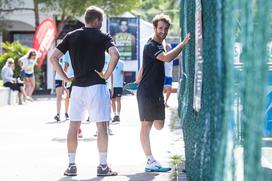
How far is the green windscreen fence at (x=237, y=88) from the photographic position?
235 centimetres

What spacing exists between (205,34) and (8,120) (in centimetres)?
1218

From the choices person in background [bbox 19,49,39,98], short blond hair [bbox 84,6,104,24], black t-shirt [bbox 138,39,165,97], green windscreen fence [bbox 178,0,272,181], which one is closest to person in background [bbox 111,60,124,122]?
black t-shirt [bbox 138,39,165,97]

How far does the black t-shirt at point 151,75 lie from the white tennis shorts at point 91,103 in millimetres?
471

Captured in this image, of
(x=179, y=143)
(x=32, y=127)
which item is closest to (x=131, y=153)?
(x=179, y=143)

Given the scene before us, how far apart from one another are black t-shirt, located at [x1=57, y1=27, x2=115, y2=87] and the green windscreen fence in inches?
127

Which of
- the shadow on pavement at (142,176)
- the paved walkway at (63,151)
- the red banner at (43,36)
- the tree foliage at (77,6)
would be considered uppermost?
the tree foliage at (77,6)

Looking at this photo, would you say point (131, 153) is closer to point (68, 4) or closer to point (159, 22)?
point (159, 22)

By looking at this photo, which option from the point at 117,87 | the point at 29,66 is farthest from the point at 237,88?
the point at 29,66

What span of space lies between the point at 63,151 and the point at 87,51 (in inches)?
106

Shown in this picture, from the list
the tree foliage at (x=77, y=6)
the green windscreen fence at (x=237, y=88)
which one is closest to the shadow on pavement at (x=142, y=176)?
the green windscreen fence at (x=237, y=88)

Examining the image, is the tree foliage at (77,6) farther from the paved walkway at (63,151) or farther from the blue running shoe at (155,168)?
the blue running shoe at (155,168)

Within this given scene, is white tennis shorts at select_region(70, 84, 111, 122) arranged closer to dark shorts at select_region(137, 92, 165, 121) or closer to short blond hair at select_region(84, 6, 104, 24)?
dark shorts at select_region(137, 92, 165, 121)

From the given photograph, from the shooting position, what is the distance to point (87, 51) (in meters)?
7.06

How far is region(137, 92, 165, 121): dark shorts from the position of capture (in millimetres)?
7074
